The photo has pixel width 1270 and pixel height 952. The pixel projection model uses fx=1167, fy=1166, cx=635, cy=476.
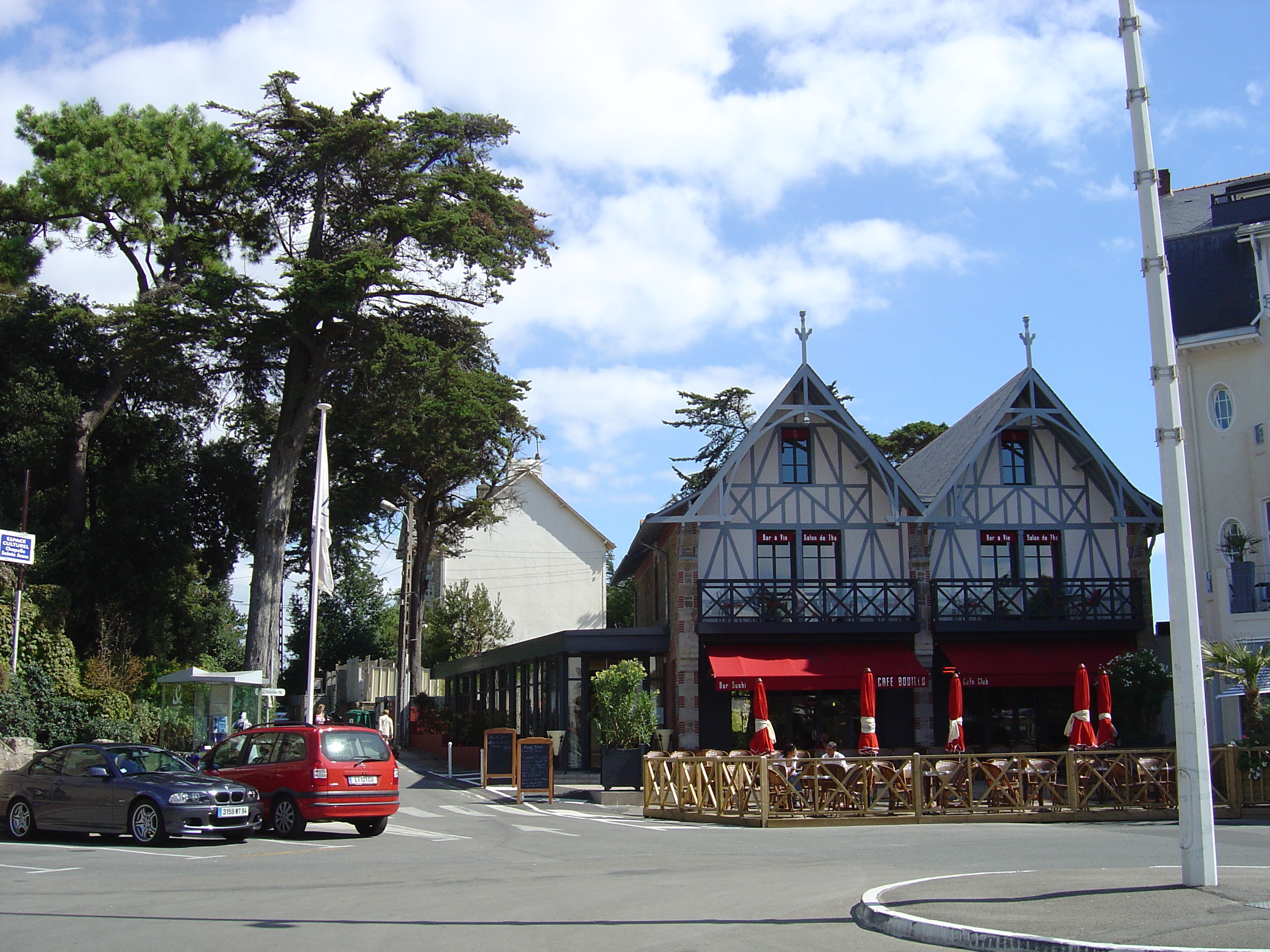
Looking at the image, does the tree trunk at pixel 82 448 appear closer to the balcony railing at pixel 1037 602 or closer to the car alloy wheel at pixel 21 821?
the car alloy wheel at pixel 21 821

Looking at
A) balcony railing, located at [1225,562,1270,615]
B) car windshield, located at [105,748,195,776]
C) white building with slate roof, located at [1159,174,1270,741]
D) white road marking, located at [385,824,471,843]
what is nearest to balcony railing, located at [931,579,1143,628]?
white building with slate roof, located at [1159,174,1270,741]

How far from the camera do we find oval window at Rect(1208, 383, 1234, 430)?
25328 millimetres

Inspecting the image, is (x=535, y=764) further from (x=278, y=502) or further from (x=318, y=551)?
(x=278, y=502)

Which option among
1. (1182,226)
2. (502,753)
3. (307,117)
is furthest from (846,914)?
(307,117)

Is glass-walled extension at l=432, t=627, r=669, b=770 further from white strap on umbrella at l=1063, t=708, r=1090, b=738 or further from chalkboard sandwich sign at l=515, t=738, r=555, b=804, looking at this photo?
white strap on umbrella at l=1063, t=708, r=1090, b=738

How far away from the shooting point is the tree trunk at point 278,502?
95.1 feet

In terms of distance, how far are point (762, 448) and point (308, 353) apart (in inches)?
488

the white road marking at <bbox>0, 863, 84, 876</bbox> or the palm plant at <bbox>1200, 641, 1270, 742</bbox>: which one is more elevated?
the palm plant at <bbox>1200, 641, 1270, 742</bbox>

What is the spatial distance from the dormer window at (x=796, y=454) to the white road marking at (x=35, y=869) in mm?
18698

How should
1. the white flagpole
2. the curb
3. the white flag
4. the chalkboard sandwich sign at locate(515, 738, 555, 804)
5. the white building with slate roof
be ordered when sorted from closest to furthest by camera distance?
the curb < the chalkboard sandwich sign at locate(515, 738, 555, 804) < the white flagpole < the white flag < the white building with slate roof

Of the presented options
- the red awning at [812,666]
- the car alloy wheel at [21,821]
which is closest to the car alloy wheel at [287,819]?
the car alloy wheel at [21,821]

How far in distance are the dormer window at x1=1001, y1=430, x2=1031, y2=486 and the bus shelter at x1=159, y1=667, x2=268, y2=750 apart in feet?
59.0

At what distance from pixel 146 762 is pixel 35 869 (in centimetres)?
287

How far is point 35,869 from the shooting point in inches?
465
